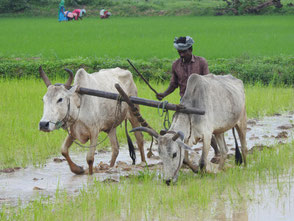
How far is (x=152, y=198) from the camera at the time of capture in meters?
4.93

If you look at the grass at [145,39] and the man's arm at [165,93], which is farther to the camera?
the grass at [145,39]

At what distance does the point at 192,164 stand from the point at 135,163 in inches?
53.6

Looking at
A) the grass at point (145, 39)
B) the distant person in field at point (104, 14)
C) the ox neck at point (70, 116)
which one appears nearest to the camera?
the ox neck at point (70, 116)

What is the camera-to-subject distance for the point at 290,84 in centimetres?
1222

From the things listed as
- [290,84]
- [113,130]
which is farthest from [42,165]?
[290,84]

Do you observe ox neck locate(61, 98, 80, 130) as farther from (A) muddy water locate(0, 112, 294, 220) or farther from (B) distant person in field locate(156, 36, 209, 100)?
(B) distant person in field locate(156, 36, 209, 100)

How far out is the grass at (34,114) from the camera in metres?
6.98

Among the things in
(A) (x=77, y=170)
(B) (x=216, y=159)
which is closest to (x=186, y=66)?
(B) (x=216, y=159)

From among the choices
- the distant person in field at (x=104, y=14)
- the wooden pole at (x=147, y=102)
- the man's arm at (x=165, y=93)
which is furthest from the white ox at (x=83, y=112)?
the distant person in field at (x=104, y=14)

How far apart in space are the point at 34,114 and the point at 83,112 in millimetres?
3042

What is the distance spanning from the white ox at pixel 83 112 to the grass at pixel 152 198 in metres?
0.72

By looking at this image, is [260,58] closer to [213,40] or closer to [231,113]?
[213,40]

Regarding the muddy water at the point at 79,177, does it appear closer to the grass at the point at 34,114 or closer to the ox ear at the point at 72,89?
the grass at the point at 34,114

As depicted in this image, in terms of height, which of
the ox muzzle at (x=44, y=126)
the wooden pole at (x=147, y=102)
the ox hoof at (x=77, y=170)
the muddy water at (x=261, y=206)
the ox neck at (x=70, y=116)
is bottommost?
the ox hoof at (x=77, y=170)
